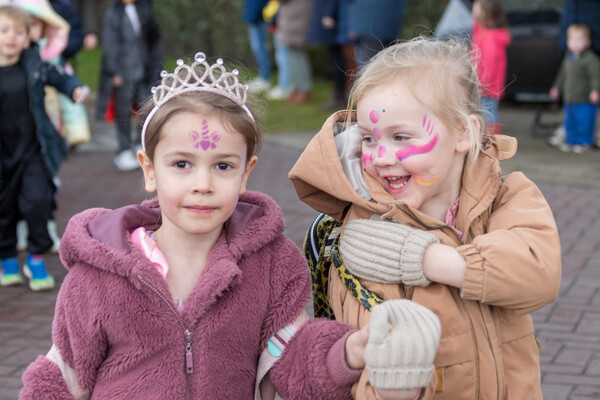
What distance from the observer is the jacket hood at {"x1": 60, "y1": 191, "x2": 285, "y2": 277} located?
225 centimetres

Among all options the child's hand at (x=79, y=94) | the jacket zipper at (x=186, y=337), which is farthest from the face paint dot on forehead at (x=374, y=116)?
the child's hand at (x=79, y=94)

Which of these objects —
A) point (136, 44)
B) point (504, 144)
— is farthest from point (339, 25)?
point (504, 144)

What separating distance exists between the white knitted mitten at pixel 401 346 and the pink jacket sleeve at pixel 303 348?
0.71ft

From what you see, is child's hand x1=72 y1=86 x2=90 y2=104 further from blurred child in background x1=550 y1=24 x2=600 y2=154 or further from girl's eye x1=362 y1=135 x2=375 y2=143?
blurred child in background x1=550 y1=24 x2=600 y2=154

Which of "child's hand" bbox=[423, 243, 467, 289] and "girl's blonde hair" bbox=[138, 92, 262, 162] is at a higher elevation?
"girl's blonde hair" bbox=[138, 92, 262, 162]

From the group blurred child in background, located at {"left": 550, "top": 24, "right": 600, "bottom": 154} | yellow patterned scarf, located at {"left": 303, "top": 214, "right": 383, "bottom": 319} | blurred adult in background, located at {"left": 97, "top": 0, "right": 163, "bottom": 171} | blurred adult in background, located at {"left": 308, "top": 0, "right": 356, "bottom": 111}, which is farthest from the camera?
blurred adult in background, located at {"left": 308, "top": 0, "right": 356, "bottom": 111}

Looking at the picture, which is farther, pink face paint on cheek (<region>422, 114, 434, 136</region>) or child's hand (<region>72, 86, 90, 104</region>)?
child's hand (<region>72, 86, 90, 104</region>)

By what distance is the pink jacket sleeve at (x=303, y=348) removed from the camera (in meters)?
2.23

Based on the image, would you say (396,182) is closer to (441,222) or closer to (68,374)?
(441,222)

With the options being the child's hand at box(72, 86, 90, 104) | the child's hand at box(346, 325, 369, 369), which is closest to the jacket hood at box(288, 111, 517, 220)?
the child's hand at box(346, 325, 369, 369)

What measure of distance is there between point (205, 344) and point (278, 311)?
0.78 feet

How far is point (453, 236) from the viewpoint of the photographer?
2316mm

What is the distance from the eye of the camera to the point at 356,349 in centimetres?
217

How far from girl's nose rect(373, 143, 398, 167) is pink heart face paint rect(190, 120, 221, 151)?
441mm
